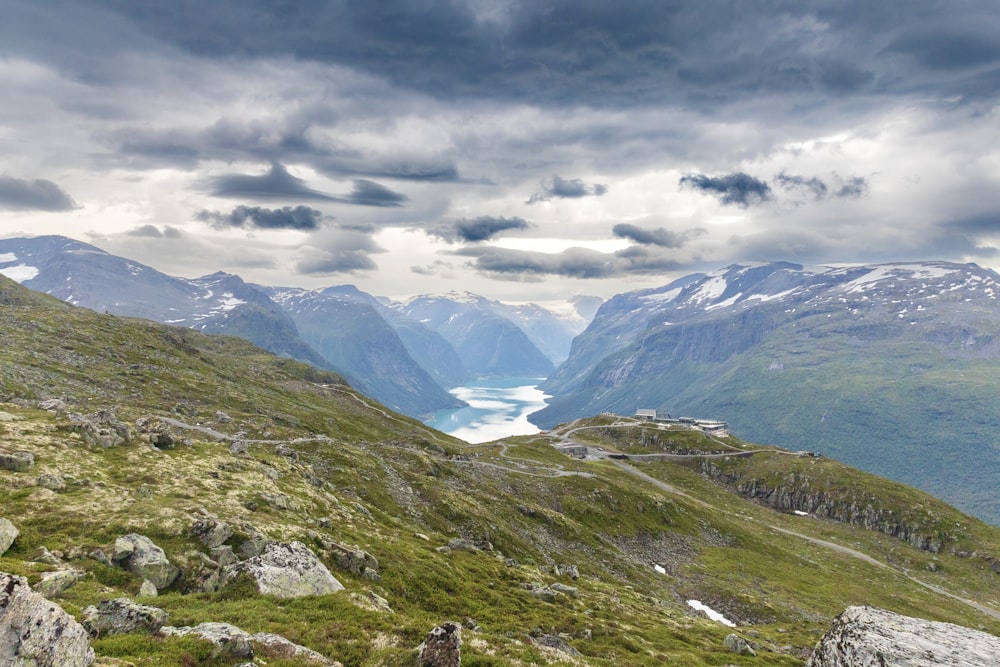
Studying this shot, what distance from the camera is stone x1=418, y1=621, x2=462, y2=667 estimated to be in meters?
20.7

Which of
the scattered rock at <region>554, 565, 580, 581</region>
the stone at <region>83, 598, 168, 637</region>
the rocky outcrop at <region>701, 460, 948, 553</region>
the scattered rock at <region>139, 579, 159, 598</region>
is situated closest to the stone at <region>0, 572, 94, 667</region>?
the stone at <region>83, 598, 168, 637</region>

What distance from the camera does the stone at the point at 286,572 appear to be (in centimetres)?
2752

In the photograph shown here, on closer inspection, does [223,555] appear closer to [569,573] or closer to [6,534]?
[6,534]

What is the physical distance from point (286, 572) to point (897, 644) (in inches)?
1313

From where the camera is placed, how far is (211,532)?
105 feet

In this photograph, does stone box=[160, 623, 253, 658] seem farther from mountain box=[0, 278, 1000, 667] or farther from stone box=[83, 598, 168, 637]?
stone box=[83, 598, 168, 637]

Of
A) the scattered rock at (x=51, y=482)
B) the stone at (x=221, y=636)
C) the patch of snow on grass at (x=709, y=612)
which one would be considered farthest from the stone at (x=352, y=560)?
the patch of snow on grass at (x=709, y=612)

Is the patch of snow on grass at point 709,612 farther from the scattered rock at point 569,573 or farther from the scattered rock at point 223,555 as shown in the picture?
the scattered rock at point 223,555

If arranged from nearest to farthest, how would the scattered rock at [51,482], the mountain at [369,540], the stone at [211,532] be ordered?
the mountain at [369,540]
the stone at [211,532]
the scattered rock at [51,482]

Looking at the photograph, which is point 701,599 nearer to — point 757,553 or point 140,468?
point 757,553

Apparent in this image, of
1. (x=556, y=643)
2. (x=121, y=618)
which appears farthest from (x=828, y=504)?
(x=121, y=618)

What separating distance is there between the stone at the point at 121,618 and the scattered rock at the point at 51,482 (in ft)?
Answer: 61.4

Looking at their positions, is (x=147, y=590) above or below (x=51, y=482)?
below

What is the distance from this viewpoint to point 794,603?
242ft
